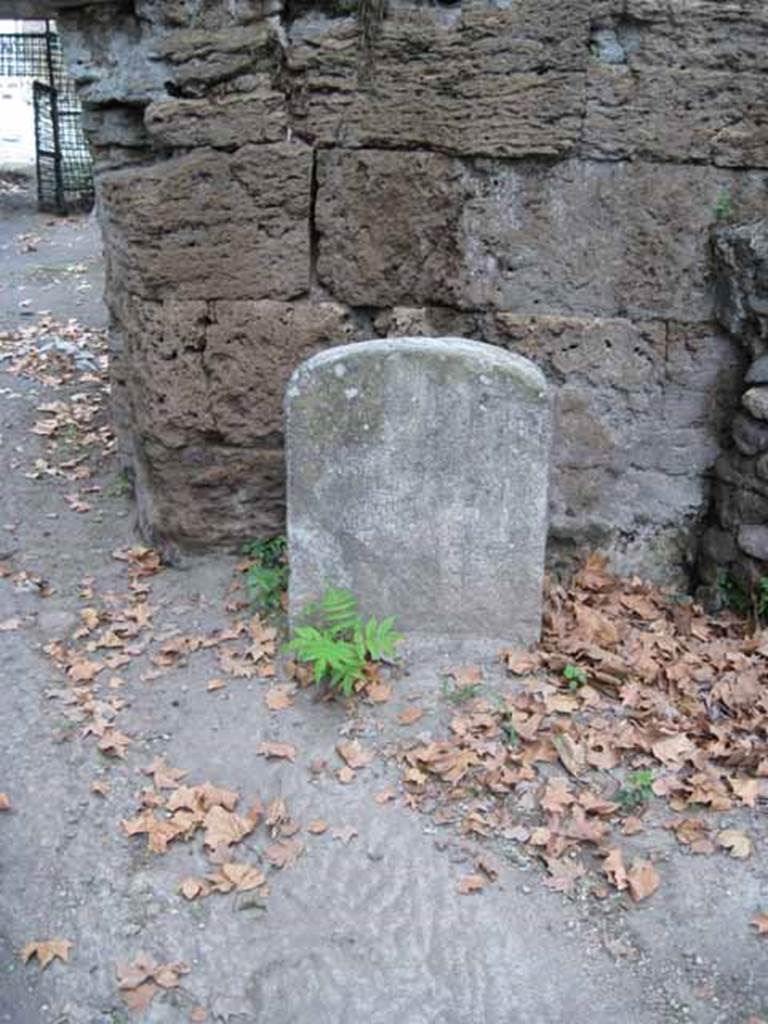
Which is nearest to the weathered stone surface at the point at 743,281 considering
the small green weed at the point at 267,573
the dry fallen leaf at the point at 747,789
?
the dry fallen leaf at the point at 747,789

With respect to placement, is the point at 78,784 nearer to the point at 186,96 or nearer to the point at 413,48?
the point at 186,96

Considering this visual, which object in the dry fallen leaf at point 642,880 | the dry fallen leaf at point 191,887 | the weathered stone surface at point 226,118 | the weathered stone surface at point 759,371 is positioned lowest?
the dry fallen leaf at point 191,887

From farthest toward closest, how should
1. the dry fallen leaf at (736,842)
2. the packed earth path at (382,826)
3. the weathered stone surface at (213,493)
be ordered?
the weathered stone surface at (213,493) → the dry fallen leaf at (736,842) → the packed earth path at (382,826)

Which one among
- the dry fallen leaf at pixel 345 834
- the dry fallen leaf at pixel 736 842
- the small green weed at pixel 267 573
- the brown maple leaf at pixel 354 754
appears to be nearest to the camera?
the dry fallen leaf at pixel 736 842

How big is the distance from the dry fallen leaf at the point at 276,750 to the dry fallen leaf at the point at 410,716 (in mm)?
418

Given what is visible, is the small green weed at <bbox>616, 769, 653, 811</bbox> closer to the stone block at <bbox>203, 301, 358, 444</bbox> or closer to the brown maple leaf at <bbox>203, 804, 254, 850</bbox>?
the brown maple leaf at <bbox>203, 804, 254, 850</bbox>

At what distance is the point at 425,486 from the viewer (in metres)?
4.34

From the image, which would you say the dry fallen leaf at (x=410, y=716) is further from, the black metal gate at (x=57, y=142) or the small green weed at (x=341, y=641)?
the black metal gate at (x=57, y=142)

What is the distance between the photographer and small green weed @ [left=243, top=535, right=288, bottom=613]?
197 inches

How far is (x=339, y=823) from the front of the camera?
3.79 metres

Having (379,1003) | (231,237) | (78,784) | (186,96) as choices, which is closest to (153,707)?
(78,784)

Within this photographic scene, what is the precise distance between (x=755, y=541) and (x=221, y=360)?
8.43ft

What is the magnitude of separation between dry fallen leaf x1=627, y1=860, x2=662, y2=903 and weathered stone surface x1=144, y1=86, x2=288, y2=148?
331 centimetres

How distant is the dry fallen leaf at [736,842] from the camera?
3.57 m
